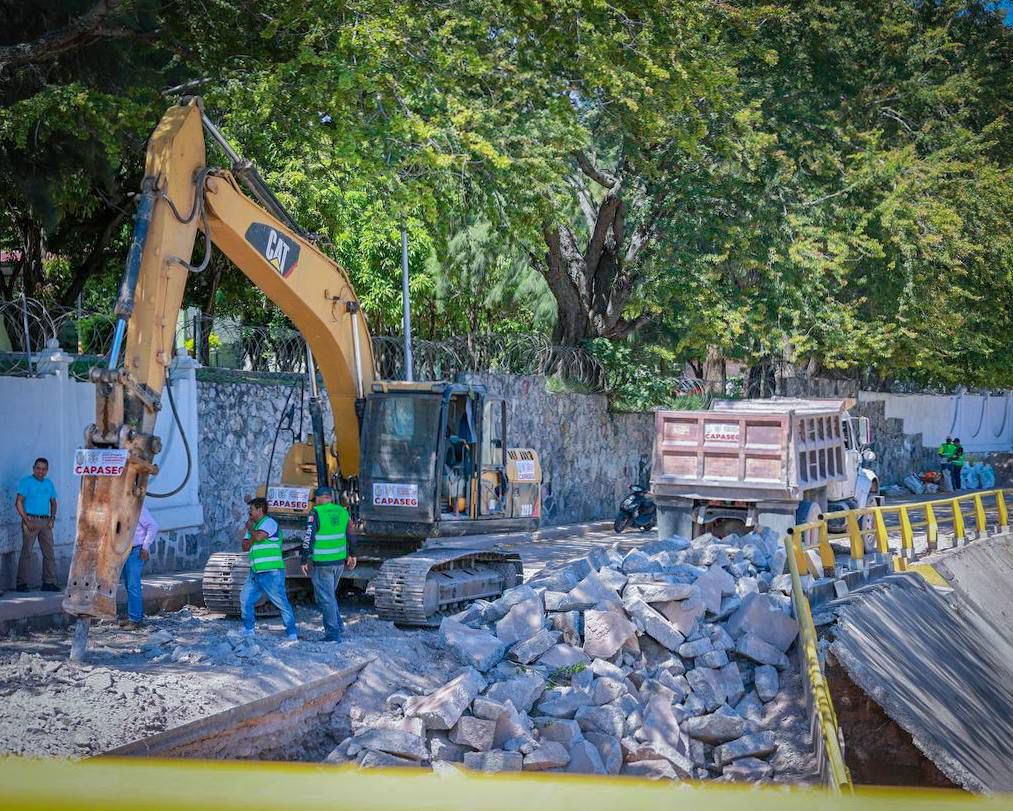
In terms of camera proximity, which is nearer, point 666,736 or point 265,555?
point 666,736

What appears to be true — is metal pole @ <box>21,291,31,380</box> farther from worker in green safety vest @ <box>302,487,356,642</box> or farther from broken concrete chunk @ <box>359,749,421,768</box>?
broken concrete chunk @ <box>359,749,421,768</box>

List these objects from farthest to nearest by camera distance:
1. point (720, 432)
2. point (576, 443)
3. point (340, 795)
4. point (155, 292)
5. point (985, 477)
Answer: point (985, 477) → point (576, 443) → point (720, 432) → point (155, 292) → point (340, 795)

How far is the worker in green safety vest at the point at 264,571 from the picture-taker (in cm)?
1171

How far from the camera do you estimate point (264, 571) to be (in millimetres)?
11734

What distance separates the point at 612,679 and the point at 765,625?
2125 millimetres

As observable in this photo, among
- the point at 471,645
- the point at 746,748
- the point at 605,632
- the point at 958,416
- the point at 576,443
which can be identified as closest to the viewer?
the point at 746,748

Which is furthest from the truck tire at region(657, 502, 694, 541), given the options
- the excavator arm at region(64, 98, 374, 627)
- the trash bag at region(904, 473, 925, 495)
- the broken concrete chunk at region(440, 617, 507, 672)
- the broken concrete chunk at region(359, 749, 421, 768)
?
the trash bag at region(904, 473, 925, 495)

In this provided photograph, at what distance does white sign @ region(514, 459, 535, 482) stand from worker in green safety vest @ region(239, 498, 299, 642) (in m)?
3.85

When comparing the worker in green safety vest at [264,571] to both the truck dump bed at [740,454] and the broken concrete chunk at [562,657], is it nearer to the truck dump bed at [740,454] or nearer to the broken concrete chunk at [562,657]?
the broken concrete chunk at [562,657]

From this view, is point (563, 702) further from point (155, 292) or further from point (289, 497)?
point (155, 292)

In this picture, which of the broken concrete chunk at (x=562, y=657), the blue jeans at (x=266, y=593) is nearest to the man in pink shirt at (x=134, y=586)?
the blue jeans at (x=266, y=593)

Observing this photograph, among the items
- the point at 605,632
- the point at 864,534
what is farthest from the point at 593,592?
the point at 864,534

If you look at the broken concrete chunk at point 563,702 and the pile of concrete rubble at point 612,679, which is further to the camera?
the broken concrete chunk at point 563,702

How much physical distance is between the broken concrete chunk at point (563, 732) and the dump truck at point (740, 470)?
855 cm
